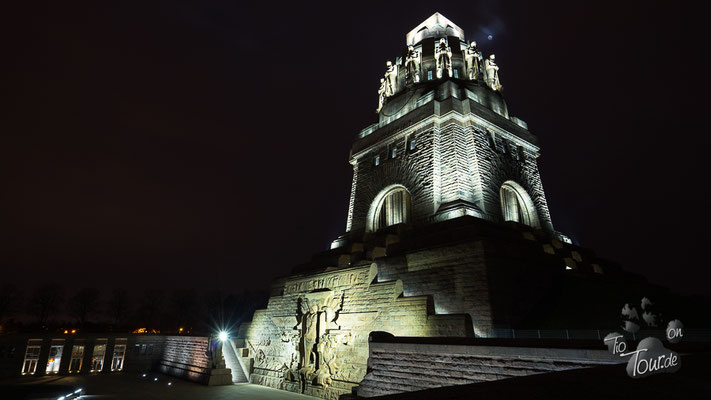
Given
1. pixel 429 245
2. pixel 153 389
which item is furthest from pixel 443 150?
pixel 153 389

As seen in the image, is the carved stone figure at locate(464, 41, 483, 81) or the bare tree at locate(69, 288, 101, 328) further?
the bare tree at locate(69, 288, 101, 328)

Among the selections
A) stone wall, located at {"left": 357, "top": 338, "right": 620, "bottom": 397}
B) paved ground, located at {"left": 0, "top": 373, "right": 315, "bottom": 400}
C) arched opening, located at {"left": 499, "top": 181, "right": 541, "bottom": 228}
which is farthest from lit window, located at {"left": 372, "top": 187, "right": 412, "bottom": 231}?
stone wall, located at {"left": 357, "top": 338, "right": 620, "bottom": 397}

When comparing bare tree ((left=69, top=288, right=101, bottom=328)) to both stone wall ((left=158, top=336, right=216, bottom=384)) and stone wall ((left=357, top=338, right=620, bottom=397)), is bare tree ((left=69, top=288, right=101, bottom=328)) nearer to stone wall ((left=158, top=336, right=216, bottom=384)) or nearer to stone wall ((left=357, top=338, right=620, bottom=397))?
stone wall ((left=158, top=336, right=216, bottom=384))

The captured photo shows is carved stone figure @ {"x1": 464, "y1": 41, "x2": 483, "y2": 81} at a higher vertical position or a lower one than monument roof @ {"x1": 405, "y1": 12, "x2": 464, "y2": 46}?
lower

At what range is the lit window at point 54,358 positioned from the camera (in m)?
20.5

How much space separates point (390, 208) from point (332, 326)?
832cm

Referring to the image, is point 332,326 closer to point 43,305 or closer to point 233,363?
point 233,363

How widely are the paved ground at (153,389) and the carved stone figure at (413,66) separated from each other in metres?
18.9

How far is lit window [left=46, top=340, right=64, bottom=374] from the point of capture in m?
20.5

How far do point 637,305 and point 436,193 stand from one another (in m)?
8.83

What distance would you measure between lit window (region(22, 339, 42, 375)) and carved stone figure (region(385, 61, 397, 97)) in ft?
78.8

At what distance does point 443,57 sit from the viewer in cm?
2470

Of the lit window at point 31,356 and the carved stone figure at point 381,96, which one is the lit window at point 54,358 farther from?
the carved stone figure at point 381,96

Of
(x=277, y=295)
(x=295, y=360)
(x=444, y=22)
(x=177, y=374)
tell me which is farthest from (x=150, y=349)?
(x=444, y=22)
